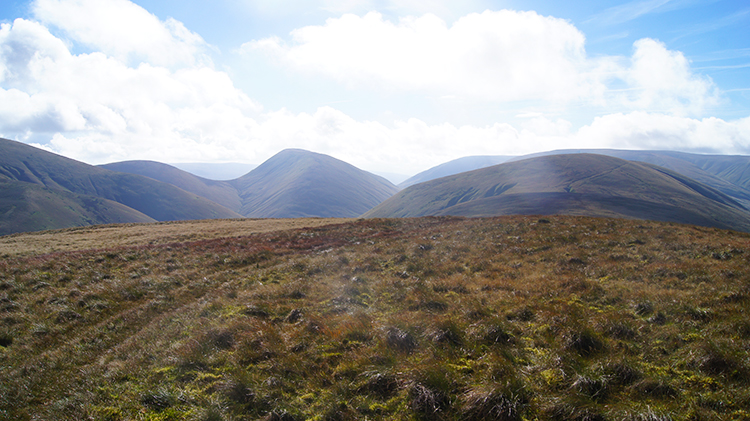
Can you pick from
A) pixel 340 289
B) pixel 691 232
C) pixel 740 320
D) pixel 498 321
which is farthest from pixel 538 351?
pixel 691 232

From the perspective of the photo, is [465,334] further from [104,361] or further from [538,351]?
[104,361]

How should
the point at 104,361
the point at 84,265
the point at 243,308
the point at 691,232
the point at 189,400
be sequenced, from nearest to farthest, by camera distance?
the point at 189,400 < the point at 104,361 < the point at 243,308 < the point at 84,265 < the point at 691,232

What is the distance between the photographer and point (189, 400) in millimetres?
6105

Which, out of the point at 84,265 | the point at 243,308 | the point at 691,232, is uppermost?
the point at 84,265

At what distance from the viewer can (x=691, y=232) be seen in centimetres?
2130

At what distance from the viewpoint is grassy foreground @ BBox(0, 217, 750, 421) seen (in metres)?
5.61

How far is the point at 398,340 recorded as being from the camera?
783 cm

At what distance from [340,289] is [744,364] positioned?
10.9m

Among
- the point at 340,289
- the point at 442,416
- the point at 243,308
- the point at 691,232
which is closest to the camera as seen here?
the point at 442,416

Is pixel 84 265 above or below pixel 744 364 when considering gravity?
above

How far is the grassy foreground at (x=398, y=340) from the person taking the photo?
5609 mm

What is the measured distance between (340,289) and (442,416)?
7807 millimetres

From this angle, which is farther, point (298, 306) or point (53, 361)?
point (298, 306)

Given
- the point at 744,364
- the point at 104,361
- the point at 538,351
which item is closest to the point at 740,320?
the point at 744,364
